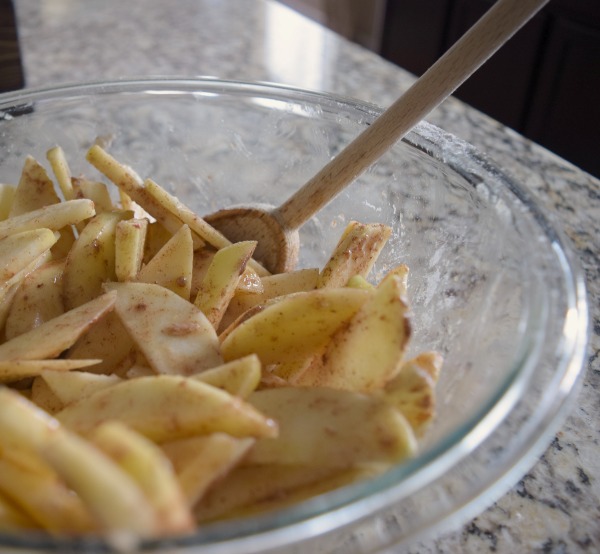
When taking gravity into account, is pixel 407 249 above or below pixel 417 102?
below

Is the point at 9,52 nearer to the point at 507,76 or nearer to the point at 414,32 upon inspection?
the point at 507,76

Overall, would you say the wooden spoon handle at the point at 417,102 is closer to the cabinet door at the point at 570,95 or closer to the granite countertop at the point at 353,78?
the granite countertop at the point at 353,78

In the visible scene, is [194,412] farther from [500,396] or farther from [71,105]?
[71,105]

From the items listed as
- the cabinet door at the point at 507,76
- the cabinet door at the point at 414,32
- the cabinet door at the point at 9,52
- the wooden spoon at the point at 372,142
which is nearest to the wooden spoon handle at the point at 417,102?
the wooden spoon at the point at 372,142

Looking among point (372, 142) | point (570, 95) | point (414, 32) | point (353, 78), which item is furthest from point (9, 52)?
point (414, 32)

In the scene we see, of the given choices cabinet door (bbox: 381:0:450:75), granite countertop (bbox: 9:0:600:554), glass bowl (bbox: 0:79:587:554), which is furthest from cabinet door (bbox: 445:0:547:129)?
glass bowl (bbox: 0:79:587:554)

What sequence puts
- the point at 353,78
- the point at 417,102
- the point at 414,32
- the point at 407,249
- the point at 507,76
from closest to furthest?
1. the point at 417,102
2. the point at 407,249
3. the point at 353,78
4. the point at 507,76
5. the point at 414,32
